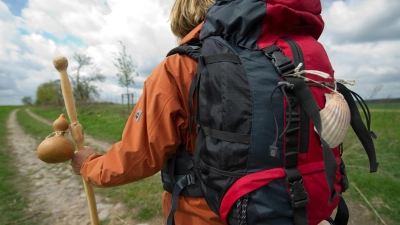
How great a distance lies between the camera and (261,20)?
4.29 feet

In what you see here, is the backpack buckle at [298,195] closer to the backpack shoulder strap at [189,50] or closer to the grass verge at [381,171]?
the backpack shoulder strap at [189,50]

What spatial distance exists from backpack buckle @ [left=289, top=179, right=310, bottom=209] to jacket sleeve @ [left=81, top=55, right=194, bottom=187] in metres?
0.71

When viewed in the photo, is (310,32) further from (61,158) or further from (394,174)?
(394,174)

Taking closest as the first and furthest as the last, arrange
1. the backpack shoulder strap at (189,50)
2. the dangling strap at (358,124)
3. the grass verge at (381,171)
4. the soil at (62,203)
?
1. the dangling strap at (358,124)
2. the backpack shoulder strap at (189,50)
3. the soil at (62,203)
4. the grass verge at (381,171)

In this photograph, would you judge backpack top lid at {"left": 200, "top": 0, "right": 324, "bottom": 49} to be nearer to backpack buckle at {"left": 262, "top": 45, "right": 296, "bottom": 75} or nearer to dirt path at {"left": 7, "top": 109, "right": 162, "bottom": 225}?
backpack buckle at {"left": 262, "top": 45, "right": 296, "bottom": 75}

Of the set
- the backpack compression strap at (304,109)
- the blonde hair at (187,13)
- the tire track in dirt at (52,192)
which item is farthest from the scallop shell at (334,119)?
the tire track in dirt at (52,192)

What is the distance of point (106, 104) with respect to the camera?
2584cm

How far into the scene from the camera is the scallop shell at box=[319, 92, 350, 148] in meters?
1.19

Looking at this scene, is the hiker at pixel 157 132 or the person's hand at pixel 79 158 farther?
the person's hand at pixel 79 158

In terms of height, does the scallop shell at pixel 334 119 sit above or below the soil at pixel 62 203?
above

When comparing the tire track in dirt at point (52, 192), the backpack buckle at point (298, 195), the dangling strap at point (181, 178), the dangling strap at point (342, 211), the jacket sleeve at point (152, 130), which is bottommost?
the tire track in dirt at point (52, 192)

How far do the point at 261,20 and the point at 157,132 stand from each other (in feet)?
2.71

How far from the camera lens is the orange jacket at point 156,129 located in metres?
1.51

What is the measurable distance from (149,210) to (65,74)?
2.65 m
